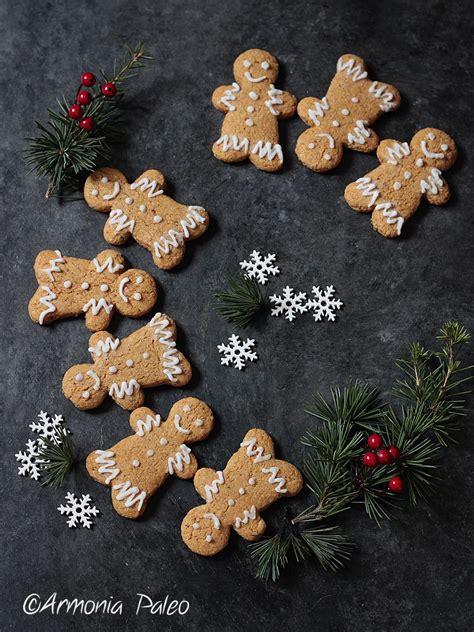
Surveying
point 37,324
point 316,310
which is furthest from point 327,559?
point 37,324

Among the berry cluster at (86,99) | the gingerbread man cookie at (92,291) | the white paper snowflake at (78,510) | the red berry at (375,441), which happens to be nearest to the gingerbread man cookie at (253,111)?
the berry cluster at (86,99)

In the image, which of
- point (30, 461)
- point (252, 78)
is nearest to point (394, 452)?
point (30, 461)

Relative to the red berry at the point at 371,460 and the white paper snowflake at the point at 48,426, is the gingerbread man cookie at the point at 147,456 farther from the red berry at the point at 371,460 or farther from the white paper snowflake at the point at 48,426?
the red berry at the point at 371,460

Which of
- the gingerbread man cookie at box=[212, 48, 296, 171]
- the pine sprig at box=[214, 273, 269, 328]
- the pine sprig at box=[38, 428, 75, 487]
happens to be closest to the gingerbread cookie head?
the gingerbread man cookie at box=[212, 48, 296, 171]

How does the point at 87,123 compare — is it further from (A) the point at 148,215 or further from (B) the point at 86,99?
(A) the point at 148,215

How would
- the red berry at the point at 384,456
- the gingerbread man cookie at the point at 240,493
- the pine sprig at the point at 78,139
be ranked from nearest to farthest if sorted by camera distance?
the red berry at the point at 384,456 → the gingerbread man cookie at the point at 240,493 → the pine sprig at the point at 78,139

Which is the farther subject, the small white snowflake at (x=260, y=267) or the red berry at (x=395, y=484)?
the small white snowflake at (x=260, y=267)

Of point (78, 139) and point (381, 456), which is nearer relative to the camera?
point (381, 456)
